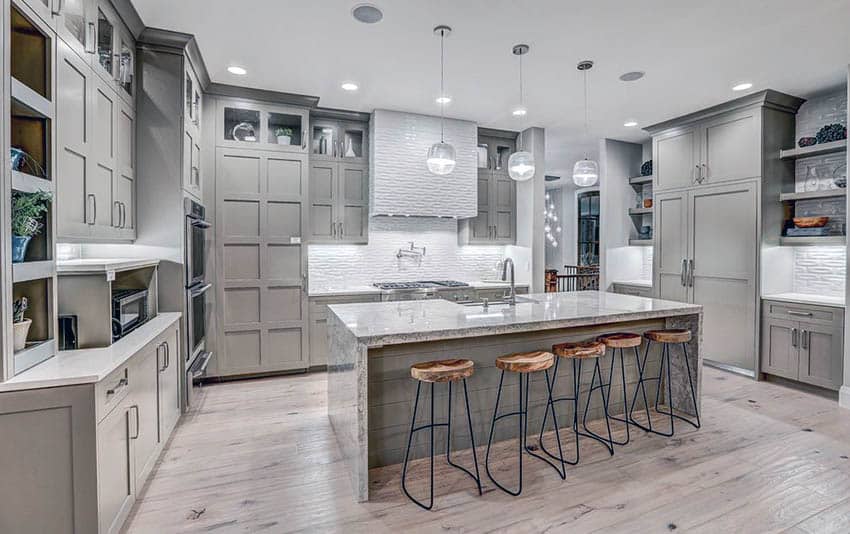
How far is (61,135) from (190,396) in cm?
228

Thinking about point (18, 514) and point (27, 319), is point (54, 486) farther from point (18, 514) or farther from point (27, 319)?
point (27, 319)

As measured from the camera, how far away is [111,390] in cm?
193

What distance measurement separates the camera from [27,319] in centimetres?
196

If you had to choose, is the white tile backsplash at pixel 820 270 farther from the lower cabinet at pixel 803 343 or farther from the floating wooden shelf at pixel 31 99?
the floating wooden shelf at pixel 31 99

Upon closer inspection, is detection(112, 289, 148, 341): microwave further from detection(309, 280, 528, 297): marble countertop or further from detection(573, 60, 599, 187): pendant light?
detection(573, 60, 599, 187): pendant light

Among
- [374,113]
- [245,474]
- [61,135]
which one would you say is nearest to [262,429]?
[245,474]

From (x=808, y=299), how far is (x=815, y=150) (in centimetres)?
144

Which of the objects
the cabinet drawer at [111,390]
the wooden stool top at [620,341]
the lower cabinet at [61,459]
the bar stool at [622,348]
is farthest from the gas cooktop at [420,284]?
the lower cabinet at [61,459]

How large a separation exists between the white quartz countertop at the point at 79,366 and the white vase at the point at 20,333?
110mm

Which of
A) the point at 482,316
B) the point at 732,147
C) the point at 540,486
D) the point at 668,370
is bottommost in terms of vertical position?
the point at 540,486

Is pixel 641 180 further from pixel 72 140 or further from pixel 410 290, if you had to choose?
pixel 72 140

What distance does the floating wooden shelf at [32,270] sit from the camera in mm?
1730

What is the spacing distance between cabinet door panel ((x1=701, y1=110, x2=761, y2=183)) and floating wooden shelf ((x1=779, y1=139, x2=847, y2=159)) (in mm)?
296

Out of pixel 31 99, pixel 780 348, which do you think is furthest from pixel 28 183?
pixel 780 348
